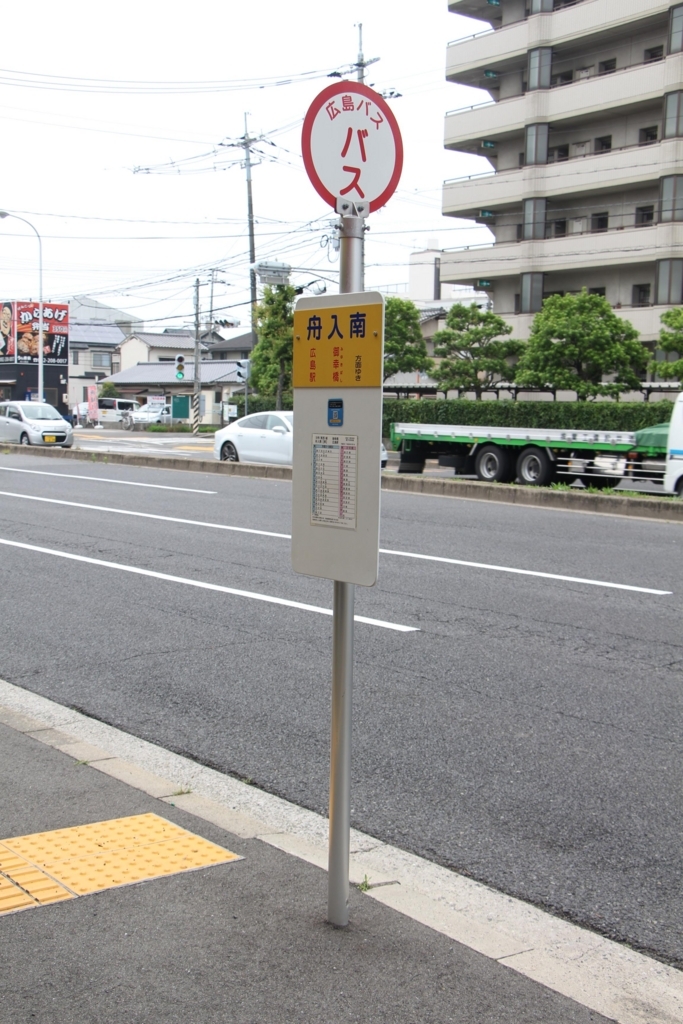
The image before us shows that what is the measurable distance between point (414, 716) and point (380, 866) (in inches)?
69.7

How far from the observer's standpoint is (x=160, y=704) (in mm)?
5957

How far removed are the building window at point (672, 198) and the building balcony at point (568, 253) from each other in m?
0.40

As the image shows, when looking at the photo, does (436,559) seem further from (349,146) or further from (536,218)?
(536,218)

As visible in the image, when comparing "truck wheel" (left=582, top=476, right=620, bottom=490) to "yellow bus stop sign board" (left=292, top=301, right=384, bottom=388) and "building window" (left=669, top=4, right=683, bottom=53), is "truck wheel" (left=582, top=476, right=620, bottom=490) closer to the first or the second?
"yellow bus stop sign board" (left=292, top=301, right=384, bottom=388)

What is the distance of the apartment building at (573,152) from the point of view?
1485 inches

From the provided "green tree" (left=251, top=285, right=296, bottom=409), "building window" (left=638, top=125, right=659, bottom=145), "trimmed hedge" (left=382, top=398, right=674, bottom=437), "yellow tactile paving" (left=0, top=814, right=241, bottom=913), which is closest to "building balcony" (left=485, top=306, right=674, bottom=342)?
"trimmed hedge" (left=382, top=398, right=674, bottom=437)

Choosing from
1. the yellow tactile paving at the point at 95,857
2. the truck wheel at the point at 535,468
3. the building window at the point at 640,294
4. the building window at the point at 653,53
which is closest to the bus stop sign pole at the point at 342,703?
the yellow tactile paving at the point at 95,857

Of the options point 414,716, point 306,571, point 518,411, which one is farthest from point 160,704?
point 518,411

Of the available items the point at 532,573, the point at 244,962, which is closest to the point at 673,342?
the point at 532,573

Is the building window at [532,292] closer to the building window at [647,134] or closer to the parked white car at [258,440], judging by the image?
the building window at [647,134]

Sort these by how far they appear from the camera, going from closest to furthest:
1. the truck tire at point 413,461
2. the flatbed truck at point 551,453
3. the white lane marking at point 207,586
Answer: the white lane marking at point 207,586, the flatbed truck at point 551,453, the truck tire at point 413,461

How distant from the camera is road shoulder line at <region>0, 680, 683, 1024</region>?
3.04m

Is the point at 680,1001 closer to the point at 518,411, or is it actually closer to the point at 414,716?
the point at 414,716

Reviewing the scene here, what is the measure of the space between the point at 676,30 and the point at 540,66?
6244mm
